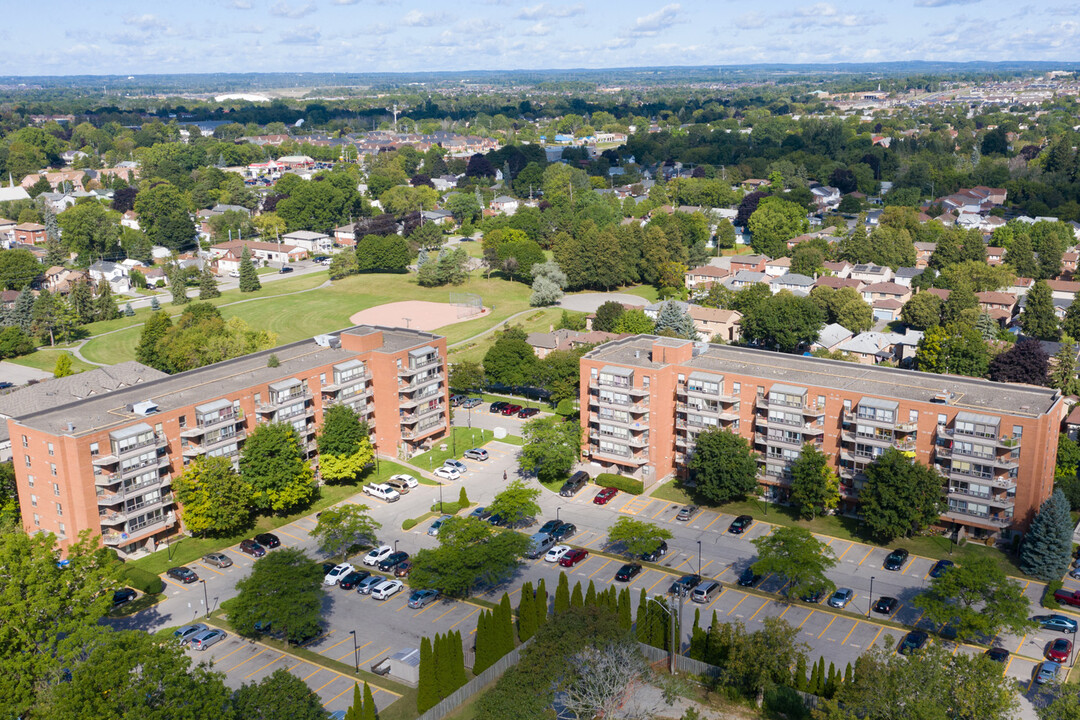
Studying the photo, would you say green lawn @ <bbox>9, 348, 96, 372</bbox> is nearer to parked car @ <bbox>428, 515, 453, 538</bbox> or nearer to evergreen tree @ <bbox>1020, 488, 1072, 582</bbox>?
parked car @ <bbox>428, 515, 453, 538</bbox>

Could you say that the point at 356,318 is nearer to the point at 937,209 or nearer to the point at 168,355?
the point at 168,355

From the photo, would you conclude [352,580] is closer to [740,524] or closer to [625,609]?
[625,609]

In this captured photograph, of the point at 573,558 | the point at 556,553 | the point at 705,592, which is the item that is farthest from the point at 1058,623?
the point at 556,553

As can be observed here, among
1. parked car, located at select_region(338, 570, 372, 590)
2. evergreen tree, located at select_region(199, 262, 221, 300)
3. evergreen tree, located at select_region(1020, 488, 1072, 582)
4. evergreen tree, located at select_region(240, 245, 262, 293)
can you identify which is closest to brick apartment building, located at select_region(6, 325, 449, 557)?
parked car, located at select_region(338, 570, 372, 590)

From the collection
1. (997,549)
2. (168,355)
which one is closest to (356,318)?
(168,355)

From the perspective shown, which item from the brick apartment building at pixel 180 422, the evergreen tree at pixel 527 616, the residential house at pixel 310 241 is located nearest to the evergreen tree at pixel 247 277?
the residential house at pixel 310 241

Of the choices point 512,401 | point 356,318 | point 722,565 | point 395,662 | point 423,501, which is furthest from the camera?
point 356,318
